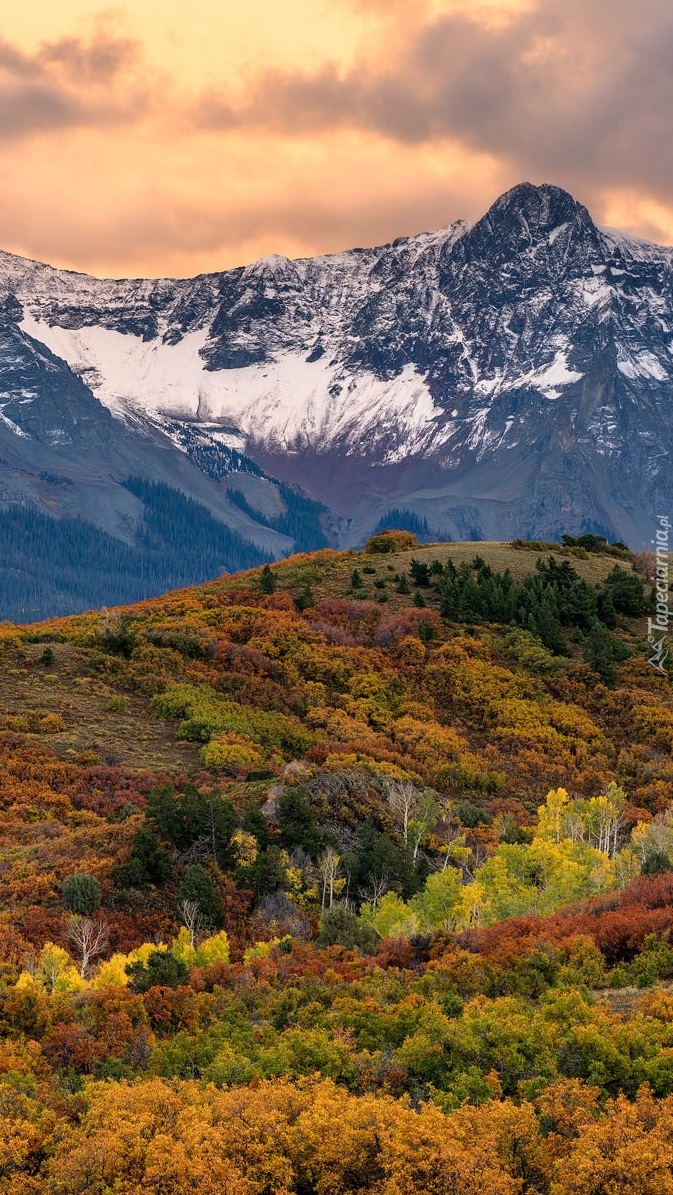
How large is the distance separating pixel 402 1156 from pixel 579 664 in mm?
75856

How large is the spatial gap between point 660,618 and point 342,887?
61.2 meters

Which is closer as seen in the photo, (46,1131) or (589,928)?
(46,1131)

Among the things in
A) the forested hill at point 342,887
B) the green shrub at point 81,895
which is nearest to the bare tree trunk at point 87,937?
the forested hill at point 342,887

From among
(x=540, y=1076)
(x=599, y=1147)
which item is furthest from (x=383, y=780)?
(x=599, y=1147)

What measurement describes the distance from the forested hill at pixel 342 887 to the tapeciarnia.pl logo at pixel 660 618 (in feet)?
5.02

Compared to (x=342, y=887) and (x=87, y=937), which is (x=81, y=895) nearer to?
(x=87, y=937)

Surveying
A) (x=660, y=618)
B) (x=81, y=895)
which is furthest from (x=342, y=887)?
(x=660, y=618)

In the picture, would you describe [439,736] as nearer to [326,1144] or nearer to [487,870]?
[487,870]

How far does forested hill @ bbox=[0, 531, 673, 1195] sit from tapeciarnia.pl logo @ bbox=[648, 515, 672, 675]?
1.53 metres

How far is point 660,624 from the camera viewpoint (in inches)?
4158

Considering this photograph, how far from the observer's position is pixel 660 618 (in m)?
108

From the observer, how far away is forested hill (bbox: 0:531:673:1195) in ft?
76.8

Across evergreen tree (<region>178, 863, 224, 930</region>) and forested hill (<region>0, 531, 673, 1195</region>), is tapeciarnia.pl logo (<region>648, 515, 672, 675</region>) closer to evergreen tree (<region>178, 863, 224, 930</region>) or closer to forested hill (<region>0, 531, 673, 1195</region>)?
forested hill (<region>0, 531, 673, 1195</region>)

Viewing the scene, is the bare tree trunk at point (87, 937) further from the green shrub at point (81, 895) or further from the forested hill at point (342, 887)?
the green shrub at point (81, 895)
